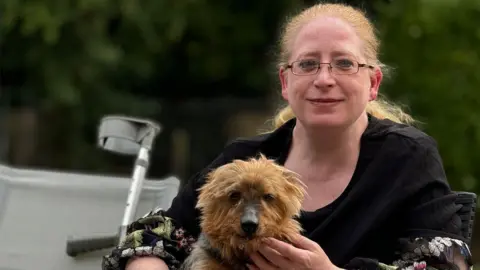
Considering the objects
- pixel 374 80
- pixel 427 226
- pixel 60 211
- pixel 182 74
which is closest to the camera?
pixel 427 226

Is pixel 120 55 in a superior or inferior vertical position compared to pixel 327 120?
inferior

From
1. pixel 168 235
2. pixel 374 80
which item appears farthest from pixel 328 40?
pixel 168 235

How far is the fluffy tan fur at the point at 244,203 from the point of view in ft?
7.11

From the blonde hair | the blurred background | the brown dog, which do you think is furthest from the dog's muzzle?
the blurred background

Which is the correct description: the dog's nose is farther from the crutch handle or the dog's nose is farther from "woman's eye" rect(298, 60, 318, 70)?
the crutch handle

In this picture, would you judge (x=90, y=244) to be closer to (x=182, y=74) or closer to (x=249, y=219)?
(x=249, y=219)

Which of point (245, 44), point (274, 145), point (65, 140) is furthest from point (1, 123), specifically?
point (274, 145)

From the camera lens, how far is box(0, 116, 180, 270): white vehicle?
3744mm

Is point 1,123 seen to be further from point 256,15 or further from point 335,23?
point 335,23

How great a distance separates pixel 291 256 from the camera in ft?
7.37

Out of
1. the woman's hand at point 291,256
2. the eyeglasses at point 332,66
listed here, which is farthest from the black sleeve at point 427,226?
the eyeglasses at point 332,66

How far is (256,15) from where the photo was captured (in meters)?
8.37

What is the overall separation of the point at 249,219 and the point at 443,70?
4.25 meters

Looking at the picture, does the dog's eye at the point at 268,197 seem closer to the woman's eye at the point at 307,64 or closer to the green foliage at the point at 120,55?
the woman's eye at the point at 307,64
